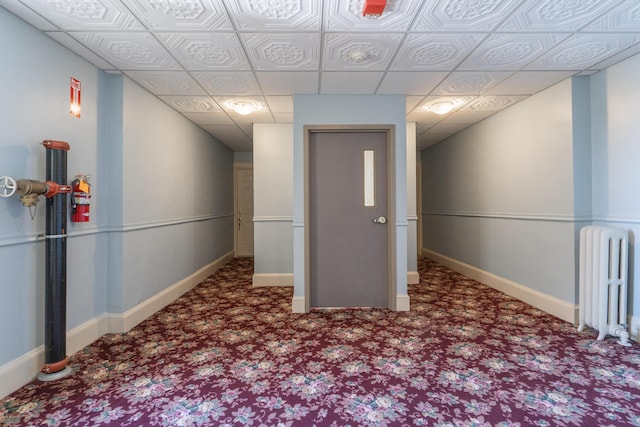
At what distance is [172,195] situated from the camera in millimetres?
3848

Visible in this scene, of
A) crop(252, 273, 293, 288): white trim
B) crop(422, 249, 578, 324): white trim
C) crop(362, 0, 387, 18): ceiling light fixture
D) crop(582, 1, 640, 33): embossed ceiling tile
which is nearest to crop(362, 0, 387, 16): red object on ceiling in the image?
crop(362, 0, 387, 18): ceiling light fixture

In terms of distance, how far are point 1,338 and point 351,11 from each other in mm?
3071

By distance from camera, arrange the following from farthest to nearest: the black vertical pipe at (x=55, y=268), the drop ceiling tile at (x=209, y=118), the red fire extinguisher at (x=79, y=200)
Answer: the drop ceiling tile at (x=209, y=118) < the red fire extinguisher at (x=79, y=200) < the black vertical pipe at (x=55, y=268)

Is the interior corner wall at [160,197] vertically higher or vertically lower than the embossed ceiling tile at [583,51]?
lower

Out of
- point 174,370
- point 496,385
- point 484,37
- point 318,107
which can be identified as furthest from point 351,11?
point 174,370

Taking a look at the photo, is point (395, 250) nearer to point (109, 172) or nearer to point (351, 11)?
point (351, 11)

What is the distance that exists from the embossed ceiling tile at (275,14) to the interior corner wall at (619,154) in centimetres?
280

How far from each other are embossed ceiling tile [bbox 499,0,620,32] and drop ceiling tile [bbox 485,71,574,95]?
0.77m

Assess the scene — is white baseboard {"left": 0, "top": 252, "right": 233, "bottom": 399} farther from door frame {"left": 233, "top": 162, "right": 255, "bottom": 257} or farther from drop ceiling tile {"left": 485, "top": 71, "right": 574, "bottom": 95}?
drop ceiling tile {"left": 485, "top": 71, "right": 574, "bottom": 95}

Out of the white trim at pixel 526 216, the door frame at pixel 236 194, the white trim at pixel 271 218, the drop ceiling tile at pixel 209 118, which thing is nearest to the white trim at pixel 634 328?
the white trim at pixel 526 216

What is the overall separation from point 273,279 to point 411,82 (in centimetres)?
327

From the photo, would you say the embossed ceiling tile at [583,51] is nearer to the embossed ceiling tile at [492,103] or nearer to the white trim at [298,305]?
the embossed ceiling tile at [492,103]

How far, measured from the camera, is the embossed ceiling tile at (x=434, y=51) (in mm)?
2289

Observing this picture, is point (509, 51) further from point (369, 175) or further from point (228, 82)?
point (228, 82)
